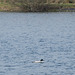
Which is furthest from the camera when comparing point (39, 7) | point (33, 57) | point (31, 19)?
point (39, 7)

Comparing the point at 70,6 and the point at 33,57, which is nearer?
the point at 33,57

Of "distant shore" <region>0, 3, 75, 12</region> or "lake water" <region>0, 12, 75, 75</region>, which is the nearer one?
"lake water" <region>0, 12, 75, 75</region>

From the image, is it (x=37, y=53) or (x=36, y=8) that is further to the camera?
(x=36, y=8)

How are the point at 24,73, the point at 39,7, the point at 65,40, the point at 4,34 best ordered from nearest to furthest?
the point at 24,73, the point at 65,40, the point at 4,34, the point at 39,7

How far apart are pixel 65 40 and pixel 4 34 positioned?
8503 millimetres

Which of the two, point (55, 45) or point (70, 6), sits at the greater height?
point (55, 45)

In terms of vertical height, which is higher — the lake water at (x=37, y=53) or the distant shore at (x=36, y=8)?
the lake water at (x=37, y=53)

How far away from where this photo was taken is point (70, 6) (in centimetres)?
9012

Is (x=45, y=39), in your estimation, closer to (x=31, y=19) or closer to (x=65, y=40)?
(x=65, y=40)

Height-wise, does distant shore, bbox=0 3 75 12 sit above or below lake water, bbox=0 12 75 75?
below

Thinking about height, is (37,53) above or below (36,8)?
above

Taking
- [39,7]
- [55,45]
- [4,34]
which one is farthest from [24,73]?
[39,7]

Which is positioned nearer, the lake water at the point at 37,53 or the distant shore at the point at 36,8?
the lake water at the point at 37,53

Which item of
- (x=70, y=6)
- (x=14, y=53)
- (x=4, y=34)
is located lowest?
(x=70, y=6)
